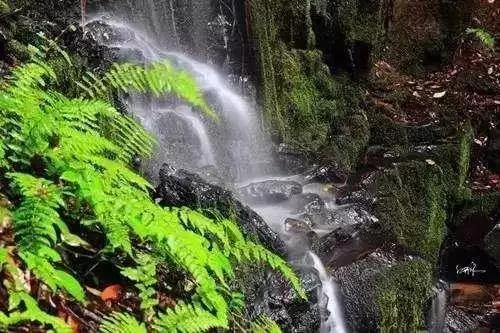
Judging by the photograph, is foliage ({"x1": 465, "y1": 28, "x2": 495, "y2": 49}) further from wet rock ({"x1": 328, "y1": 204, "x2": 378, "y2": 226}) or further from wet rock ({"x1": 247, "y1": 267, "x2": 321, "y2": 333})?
wet rock ({"x1": 247, "y1": 267, "x2": 321, "y2": 333})

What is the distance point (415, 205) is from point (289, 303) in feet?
10.6

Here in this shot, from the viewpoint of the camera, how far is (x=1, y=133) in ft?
8.81

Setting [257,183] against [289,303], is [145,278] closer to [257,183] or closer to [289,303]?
[289,303]

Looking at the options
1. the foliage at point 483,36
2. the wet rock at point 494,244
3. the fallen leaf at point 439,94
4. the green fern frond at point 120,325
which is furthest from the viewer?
the foliage at point 483,36

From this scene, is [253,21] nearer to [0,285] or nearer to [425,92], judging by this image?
[425,92]

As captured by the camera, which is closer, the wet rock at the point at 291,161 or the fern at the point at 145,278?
the fern at the point at 145,278

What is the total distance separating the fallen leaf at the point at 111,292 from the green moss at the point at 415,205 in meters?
4.31

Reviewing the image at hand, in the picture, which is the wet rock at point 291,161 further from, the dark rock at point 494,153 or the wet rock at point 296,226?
the dark rock at point 494,153

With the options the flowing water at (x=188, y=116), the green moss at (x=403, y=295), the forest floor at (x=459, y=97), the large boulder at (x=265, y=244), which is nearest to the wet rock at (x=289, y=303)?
the large boulder at (x=265, y=244)

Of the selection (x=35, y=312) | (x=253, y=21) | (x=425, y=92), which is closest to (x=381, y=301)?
(x=35, y=312)

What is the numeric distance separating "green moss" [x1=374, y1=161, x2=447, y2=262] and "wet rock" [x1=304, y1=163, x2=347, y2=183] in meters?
0.53

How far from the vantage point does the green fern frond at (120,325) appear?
2.22 m

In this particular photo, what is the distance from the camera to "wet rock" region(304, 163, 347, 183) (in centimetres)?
726

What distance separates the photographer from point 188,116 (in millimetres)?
7129
